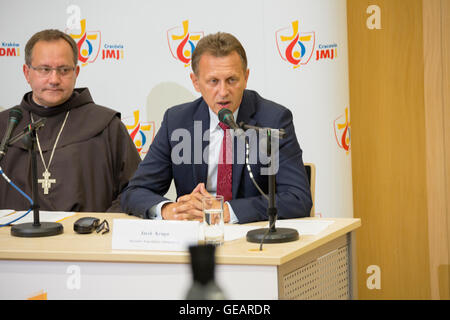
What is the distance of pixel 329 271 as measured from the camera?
2.44 m

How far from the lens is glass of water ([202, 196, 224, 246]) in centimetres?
216

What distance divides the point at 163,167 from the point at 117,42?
212 cm

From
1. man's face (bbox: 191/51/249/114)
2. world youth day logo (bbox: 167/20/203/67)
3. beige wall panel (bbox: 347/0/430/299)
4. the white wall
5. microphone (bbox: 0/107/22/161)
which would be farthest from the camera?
world youth day logo (bbox: 167/20/203/67)

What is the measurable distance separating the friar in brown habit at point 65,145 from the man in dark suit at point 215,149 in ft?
2.16

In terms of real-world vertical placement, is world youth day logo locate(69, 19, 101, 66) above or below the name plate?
above

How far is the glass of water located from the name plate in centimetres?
9

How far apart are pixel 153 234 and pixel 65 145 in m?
1.71

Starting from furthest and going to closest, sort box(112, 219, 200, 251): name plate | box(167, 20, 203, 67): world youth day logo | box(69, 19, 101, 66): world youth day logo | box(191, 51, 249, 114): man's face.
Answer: box(69, 19, 101, 66): world youth day logo
box(167, 20, 203, 67): world youth day logo
box(191, 51, 249, 114): man's face
box(112, 219, 200, 251): name plate

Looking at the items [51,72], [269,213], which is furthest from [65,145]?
[269,213]

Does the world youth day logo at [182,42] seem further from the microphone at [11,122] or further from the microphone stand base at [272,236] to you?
the microphone stand base at [272,236]

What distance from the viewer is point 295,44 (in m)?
4.34

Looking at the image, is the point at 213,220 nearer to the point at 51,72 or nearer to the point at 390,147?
the point at 51,72

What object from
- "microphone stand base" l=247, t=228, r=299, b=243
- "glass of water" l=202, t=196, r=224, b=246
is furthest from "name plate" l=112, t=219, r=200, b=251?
"microphone stand base" l=247, t=228, r=299, b=243

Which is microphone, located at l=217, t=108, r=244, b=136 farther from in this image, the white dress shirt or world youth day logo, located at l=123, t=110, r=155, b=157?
world youth day logo, located at l=123, t=110, r=155, b=157
